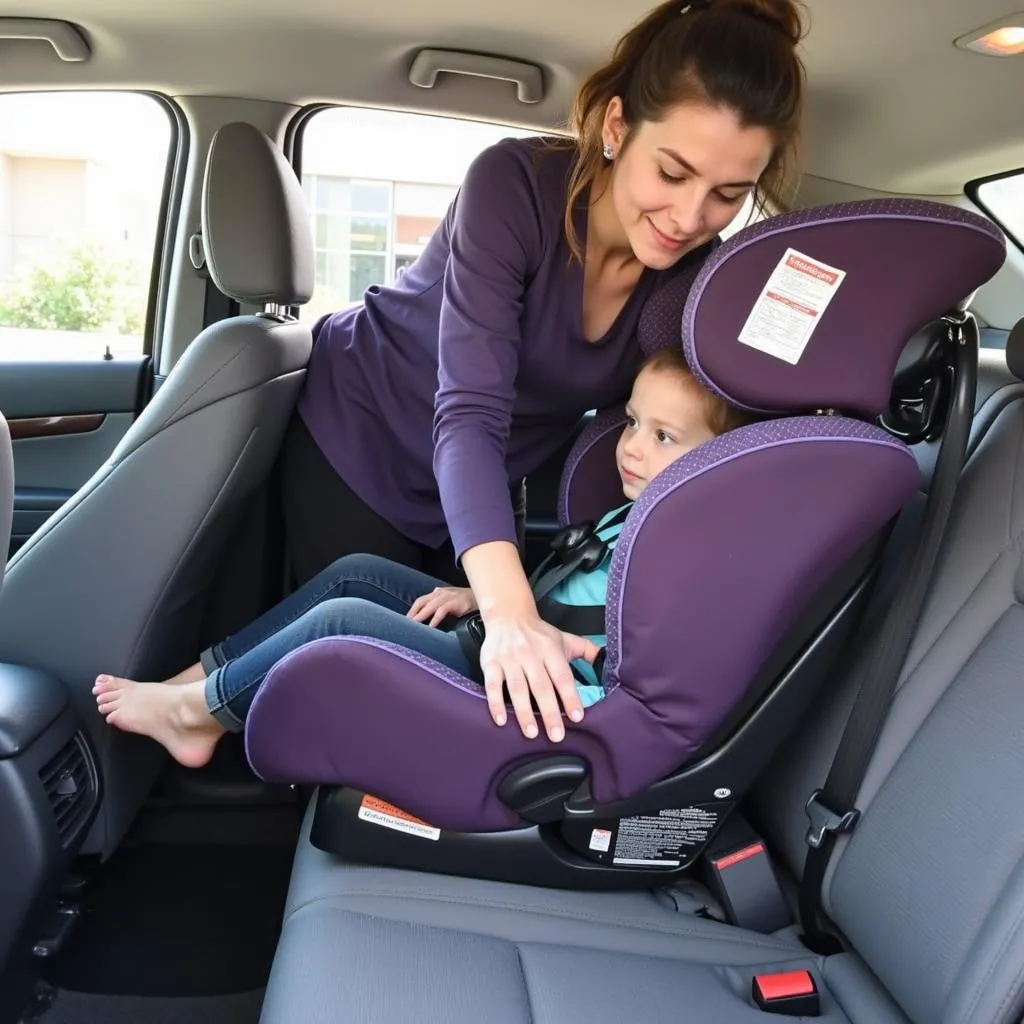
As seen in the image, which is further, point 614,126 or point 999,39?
point 999,39

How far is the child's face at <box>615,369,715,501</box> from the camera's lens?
4.31 feet

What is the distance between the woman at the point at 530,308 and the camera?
1.14m

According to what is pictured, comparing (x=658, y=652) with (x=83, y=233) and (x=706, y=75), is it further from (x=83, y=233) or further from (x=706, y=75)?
(x=83, y=233)

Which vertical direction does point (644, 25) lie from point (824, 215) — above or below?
above

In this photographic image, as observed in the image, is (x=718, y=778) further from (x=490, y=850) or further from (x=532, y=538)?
(x=532, y=538)

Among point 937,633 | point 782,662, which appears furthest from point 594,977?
point 937,633

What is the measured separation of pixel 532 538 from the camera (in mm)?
2135

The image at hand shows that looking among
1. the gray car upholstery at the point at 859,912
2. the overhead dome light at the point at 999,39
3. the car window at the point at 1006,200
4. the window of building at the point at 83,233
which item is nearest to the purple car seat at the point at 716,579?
the gray car upholstery at the point at 859,912

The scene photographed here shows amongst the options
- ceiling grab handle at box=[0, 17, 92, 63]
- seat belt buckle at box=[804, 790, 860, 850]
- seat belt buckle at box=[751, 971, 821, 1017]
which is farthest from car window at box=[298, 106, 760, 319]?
seat belt buckle at box=[751, 971, 821, 1017]

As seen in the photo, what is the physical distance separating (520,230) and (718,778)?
0.70 meters

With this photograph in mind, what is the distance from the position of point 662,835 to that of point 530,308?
67cm

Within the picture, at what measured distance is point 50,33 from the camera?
175 centimetres

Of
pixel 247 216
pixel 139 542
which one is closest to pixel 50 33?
pixel 247 216

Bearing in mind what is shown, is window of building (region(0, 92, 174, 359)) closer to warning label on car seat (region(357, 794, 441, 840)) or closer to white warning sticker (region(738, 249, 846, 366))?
warning label on car seat (region(357, 794, 441, 840))
